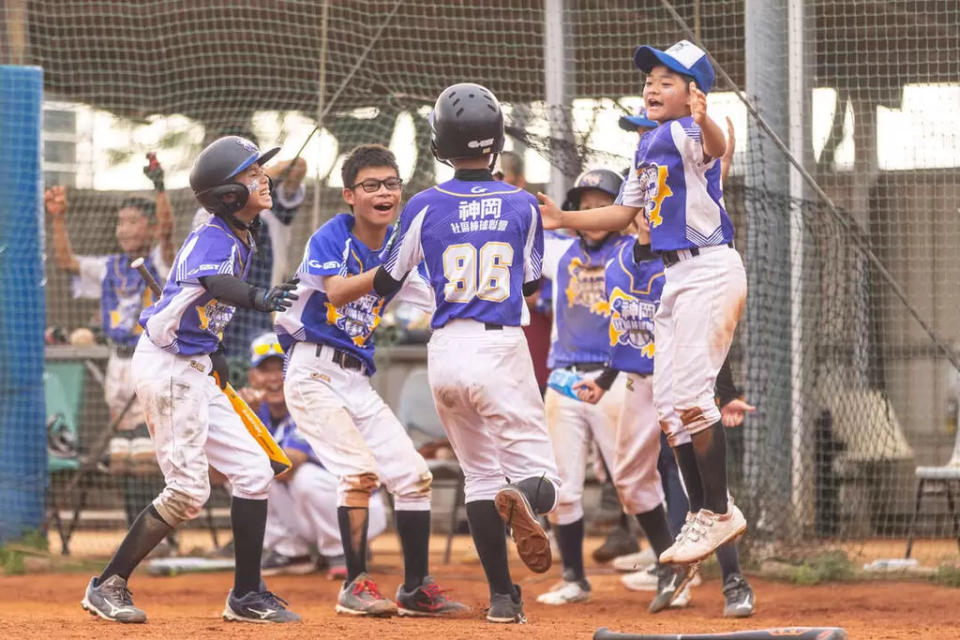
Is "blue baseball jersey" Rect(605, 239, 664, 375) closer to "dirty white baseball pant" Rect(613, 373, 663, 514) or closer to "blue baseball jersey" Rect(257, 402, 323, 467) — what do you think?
"dirty white baseball pant" Rect(613, 373, 663, 514)

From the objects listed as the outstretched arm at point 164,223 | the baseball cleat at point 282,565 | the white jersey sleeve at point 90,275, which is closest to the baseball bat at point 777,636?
the outstretched arm at point 164,223

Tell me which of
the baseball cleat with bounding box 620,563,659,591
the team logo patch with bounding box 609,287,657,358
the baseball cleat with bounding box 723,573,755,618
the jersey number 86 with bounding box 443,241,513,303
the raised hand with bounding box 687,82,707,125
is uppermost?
the raised hand with bounding box 687,82,707,125

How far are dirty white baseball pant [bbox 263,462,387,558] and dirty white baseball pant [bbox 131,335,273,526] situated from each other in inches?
102

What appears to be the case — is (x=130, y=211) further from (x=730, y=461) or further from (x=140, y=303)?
(x=730, y=461)

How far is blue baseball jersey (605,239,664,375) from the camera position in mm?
6938

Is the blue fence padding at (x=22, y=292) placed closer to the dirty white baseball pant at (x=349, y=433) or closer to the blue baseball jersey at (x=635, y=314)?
the dirty white baseball pant at (x=349, y=433)

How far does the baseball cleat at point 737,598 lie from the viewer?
6312mm

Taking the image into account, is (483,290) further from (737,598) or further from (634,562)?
(634,562)

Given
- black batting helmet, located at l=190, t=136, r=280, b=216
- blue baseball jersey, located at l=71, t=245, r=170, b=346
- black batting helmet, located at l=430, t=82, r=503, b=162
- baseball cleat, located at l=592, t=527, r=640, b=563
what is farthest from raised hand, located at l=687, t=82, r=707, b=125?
blue baseball jersey, located at l=71, t=245, r=170, b=346

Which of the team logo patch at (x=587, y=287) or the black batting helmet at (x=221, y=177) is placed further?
the team logo patch at (x=587, y=287)

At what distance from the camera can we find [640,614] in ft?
21.5

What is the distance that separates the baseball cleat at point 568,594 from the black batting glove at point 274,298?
252cm

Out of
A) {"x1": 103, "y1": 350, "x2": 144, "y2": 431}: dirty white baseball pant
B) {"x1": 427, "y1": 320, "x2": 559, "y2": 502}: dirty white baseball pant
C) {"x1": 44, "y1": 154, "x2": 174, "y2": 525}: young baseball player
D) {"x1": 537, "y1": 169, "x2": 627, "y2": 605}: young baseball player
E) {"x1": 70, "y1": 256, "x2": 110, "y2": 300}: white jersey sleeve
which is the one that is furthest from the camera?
{"x1": 70, "y1": 256, "x2": 110, "y2": 300}: white jersey sleeve

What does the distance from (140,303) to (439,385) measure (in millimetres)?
4509
